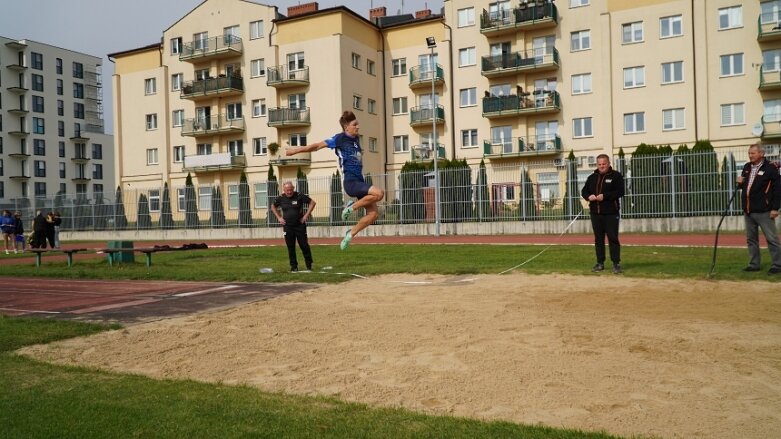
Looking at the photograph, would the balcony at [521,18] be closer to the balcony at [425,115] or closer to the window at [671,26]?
the balcony at [425,115]

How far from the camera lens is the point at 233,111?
2146 inches

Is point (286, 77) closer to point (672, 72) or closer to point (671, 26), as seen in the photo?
point (671, 26)

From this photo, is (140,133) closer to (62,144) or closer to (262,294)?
(62,144)

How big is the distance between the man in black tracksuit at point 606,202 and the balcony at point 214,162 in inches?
1750

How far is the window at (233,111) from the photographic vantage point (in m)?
54.2

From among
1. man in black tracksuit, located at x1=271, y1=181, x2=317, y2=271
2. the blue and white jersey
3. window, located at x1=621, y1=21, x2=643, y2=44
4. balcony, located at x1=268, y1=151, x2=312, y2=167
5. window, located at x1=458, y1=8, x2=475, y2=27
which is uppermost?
window, located at x1=458, y1=8, x2=475, y2=27

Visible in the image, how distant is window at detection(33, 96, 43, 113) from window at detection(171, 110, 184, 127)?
39553 mm

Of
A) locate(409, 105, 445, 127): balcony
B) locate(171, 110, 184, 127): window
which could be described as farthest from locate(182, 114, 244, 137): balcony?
locate(409, 105, 445, 127): balcony

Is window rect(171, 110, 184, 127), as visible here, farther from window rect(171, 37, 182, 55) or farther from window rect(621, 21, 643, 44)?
window rect(621, 21, 643, 44)

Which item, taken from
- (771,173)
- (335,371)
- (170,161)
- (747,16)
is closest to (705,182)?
(771,173)

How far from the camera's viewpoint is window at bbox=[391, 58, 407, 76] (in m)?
52.9

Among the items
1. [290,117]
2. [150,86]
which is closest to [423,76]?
[290,117]

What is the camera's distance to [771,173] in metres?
11.5

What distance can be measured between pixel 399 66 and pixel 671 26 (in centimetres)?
2175
